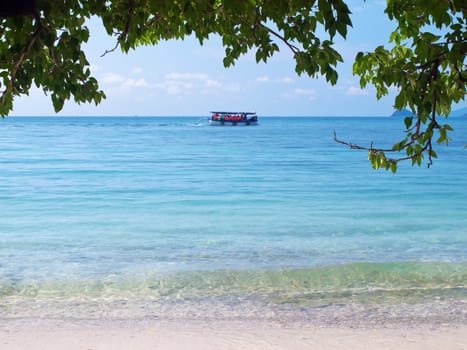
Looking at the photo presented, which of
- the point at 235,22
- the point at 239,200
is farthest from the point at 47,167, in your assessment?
the point at 235,22

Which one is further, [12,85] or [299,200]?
[299,200]

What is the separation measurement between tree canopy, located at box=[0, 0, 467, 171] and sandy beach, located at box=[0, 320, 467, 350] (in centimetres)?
167

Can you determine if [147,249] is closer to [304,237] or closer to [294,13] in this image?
[304,237]

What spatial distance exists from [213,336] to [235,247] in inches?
184

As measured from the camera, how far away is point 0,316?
248 inches

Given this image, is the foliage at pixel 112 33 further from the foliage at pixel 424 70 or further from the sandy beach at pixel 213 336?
the sandy beach at pixel 213 336

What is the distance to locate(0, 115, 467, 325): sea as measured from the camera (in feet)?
21.9

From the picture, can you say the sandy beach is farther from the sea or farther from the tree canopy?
the tree canopy

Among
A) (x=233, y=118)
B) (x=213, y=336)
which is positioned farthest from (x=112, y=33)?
(x=233, y=118)

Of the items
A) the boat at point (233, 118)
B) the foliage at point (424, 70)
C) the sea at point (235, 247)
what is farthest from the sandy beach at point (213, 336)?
the boat at point (233, 118)

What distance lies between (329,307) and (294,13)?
3.20 m

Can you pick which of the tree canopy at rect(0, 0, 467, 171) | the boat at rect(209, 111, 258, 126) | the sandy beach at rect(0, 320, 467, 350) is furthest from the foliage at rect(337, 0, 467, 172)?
the boat at rect(209, 111, 258, 126)

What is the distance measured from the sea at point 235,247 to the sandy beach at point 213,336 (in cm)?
26

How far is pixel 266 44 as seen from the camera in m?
5.18
